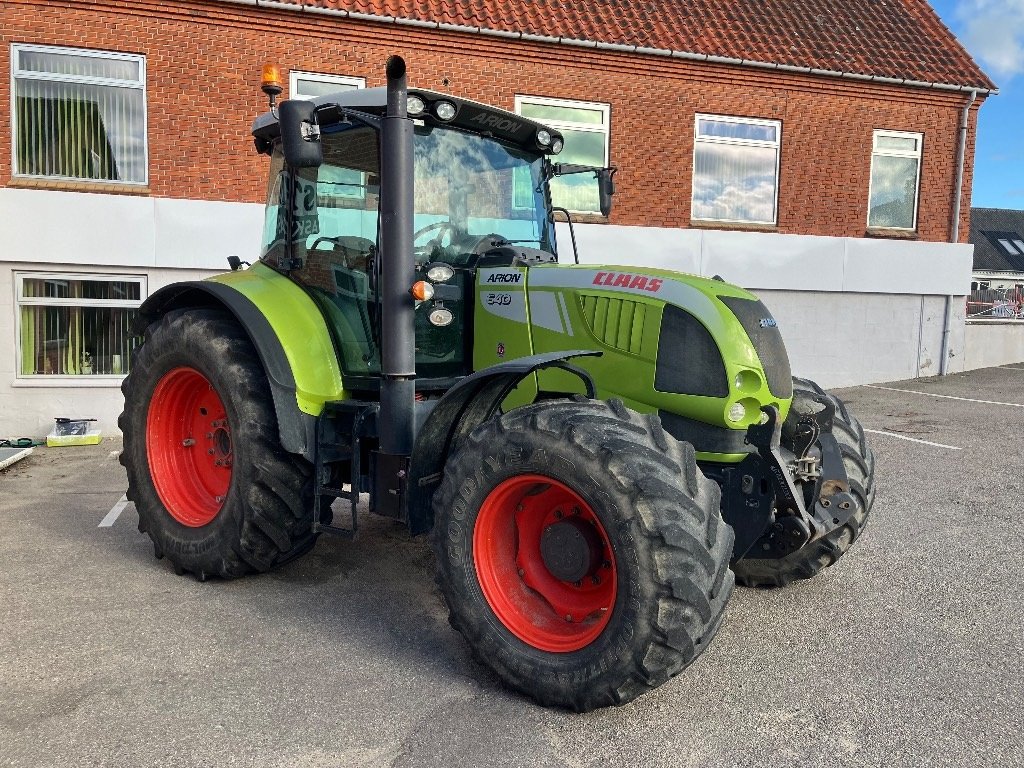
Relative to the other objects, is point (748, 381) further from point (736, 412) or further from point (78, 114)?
point (78, 114)

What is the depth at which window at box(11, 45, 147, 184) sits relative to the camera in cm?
978

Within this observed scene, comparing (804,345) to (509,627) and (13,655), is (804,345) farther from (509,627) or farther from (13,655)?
(13,655)

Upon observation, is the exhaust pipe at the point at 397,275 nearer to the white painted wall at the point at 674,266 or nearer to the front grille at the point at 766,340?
the front grille at the point at 766,340

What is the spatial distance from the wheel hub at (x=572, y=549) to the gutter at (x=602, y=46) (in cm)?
900

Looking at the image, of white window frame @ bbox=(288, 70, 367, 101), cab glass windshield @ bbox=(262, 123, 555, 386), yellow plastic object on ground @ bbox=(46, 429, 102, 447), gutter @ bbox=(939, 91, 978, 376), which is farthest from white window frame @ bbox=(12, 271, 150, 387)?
gutter @ bbox=(939, 91, 978, 376)

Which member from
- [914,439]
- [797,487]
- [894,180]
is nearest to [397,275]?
[797,487]

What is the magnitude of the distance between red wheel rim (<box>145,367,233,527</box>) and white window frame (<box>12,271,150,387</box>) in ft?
17.9

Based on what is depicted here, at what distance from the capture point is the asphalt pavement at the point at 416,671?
2.85 meters

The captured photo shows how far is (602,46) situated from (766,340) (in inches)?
348

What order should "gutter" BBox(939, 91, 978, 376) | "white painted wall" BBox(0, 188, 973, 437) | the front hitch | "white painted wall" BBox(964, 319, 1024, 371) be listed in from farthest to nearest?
"white painted wall" BBox(964, 319, 1024, 371) < "gutter" BBox(939, 91, 978, 376) < "white painted wall" BBox(0, 188, 973, 437) < the front hitch

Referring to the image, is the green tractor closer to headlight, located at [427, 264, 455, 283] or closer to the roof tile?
headlight, located at [427, 264, 455, 283]

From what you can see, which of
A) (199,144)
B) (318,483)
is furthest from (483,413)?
(199,144)

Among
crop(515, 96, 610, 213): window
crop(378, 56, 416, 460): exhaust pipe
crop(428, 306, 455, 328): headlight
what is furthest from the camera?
crop(515, 96, 610, 213): window

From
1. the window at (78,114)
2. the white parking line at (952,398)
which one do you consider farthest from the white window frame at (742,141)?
the window at (78,114)
